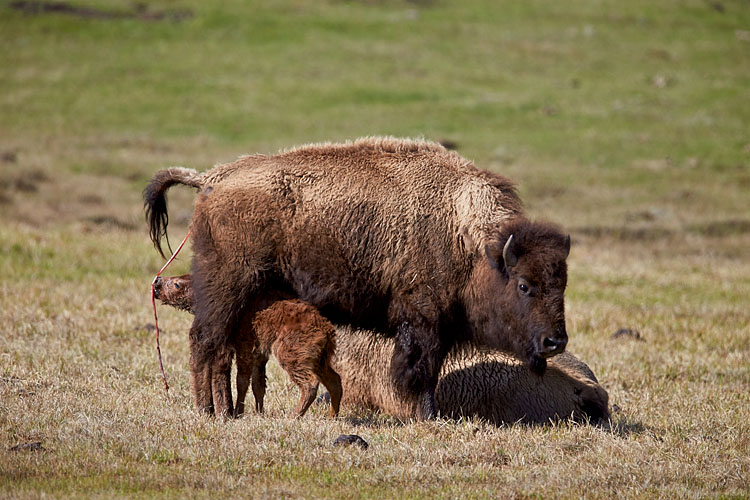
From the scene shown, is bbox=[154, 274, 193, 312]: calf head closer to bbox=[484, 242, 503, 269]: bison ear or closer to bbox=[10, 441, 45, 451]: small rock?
bbox=[10, 441, 45, 451]: small rock

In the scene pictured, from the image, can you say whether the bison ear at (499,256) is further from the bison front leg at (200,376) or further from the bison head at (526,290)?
the bison front leg at (200,376)

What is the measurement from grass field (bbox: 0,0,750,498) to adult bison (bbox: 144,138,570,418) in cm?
67

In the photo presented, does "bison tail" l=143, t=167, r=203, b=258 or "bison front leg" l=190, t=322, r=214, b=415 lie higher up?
"bison tail" l=143, t=167, r=203, b=258

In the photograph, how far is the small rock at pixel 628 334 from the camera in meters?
11.9

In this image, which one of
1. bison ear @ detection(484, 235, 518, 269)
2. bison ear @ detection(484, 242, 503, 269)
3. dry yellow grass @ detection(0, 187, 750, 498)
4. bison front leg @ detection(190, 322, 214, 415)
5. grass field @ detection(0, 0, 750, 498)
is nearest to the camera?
dry yellow grass @ detection(0, 187, 750, 498)

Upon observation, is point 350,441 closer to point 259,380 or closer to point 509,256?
point 259,380

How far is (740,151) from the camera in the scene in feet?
95.6

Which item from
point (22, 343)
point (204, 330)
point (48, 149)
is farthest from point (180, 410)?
point (48, 149)

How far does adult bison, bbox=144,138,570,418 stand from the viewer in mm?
8141

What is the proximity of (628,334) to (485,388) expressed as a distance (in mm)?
3979

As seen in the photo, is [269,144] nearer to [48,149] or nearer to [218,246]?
[48,149]

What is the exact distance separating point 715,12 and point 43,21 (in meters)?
32.0

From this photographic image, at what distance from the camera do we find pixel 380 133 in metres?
29.7

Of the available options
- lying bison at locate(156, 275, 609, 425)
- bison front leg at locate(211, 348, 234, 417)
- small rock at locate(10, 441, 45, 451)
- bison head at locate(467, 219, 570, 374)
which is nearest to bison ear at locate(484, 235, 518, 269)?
bison head at locate(467, 219, 570, 374)
